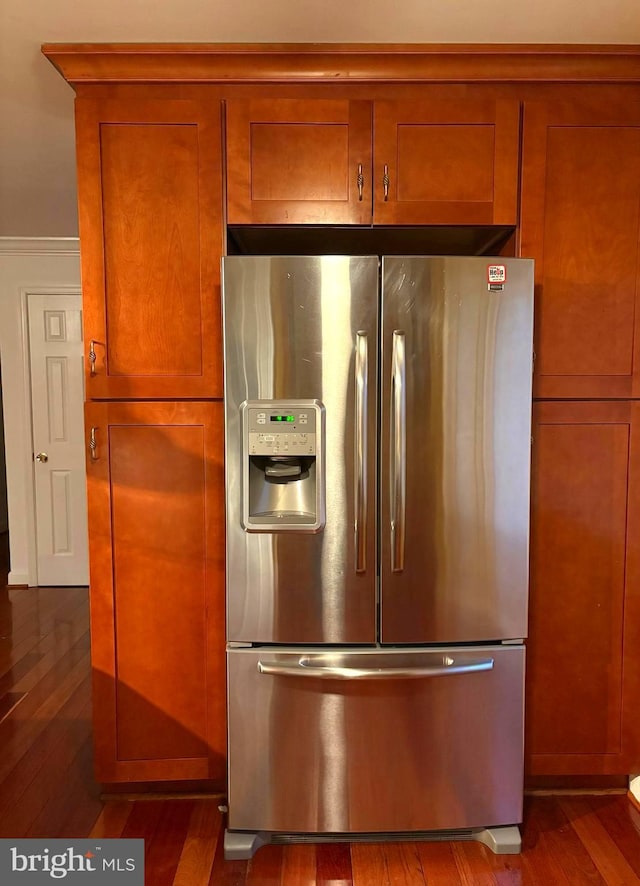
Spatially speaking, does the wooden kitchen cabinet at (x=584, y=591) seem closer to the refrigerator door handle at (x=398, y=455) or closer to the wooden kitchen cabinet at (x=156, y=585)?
the refrigerator door handle at (x=398, y=455)

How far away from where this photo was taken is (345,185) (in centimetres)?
182

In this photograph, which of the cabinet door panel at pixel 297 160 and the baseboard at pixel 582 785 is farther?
the baseboard at pixel 582 785

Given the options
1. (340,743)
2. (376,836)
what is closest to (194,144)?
(340,743)

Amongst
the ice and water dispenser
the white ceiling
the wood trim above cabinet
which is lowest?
the ice and water dispenser

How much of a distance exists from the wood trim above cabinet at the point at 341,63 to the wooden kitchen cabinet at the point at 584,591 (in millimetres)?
1078

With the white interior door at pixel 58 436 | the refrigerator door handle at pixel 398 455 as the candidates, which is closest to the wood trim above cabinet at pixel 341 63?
the refrigerator door handle at pixel 398 455

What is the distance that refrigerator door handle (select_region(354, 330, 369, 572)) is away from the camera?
1.65 m

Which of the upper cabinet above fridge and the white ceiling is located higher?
the white ceiling

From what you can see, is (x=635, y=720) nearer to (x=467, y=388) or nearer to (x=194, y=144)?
(x=467, y=388)

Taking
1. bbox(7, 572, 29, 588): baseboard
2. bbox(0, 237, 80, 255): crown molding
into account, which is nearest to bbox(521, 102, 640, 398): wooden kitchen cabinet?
bbox(0, 237, 80, 255): crown molding

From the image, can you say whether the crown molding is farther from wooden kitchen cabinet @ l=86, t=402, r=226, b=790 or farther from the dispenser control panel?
the dispenser control panel

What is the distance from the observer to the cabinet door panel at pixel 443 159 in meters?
1.81

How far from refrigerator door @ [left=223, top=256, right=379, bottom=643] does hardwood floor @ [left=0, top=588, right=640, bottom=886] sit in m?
0.70

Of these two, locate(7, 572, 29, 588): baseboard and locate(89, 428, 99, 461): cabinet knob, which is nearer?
locate(89, 428, 99, 461): cabinet knob
